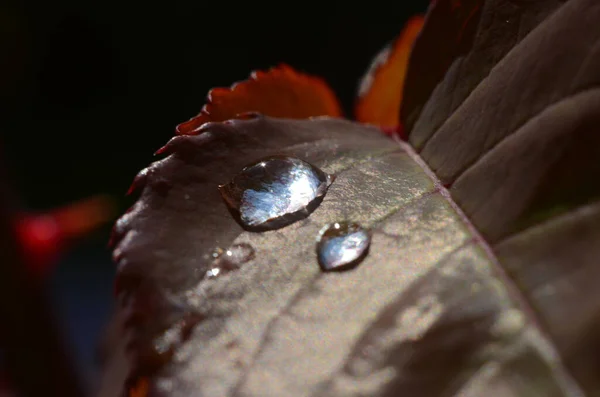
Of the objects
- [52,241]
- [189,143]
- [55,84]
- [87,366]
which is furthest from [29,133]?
[189,143]

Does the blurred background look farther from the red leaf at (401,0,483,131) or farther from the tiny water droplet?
the tiny water droplet

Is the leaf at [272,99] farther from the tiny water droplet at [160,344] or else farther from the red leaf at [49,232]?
the red leaf at [49,232]

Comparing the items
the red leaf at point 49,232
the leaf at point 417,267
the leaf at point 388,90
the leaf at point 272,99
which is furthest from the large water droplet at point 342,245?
the red leaf at point 49,232

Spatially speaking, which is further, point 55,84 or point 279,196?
point 55,84

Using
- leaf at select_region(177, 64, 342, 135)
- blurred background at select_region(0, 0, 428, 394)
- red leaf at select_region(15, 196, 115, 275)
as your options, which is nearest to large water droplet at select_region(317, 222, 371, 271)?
leaf at select_region(177, 64, 342, 135)

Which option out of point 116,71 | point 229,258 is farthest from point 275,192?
point 116,71

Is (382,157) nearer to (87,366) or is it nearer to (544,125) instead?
(544,125)
